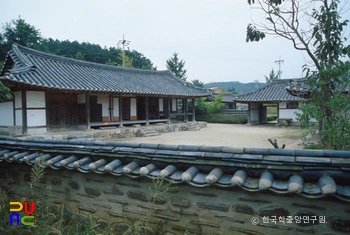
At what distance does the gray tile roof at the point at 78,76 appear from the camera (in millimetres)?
11516

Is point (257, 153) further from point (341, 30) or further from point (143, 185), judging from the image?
point (341, 30)

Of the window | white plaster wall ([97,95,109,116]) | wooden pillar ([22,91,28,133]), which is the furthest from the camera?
the window

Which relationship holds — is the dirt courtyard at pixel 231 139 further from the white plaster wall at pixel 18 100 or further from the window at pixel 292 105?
the window at pixel 292 105

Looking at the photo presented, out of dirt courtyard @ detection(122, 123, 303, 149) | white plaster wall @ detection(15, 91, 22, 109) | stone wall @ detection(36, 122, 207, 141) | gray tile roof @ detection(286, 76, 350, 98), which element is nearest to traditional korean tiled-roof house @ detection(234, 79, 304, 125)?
dirt courtyard @ detection(122, 123, 303, 149)

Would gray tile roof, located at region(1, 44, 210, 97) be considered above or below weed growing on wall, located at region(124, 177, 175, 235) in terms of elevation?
above

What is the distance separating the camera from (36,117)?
11727 millimetres

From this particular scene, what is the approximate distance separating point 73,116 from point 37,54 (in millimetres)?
3862

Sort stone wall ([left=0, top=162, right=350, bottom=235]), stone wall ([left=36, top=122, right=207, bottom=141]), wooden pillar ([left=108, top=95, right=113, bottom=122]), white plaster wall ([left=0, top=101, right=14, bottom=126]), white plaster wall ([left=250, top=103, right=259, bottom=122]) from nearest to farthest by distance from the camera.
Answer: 1. stone wall ([left=0, top=162, right=350, bottom=235])
2. white plaster wall ([left=0, top=101, right=14, bottom=126])
3. stone wall ([left=36, top=122, right=207, bottom=141])
4. wooden pillar ([left=108, top=95, right=113, bottom=122])
5. white plaster wall ([left=250, top=103, right=259, bottom=122])

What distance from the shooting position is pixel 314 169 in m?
2.24

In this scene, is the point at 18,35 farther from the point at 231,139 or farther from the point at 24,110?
the point at 231,139

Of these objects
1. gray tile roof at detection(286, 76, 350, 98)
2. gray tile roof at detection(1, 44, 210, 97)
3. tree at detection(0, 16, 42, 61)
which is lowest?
gray tile roof at detection(286, 76, 350, 98)

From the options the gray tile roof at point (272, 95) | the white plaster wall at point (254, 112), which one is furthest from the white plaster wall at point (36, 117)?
the white plaster wall at point (254, 112)

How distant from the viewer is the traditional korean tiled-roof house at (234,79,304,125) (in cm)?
2206

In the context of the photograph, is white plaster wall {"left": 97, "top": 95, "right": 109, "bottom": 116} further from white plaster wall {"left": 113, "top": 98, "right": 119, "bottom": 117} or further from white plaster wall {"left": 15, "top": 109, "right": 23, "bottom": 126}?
white plaster wall {"left": 15, "top": 109, "right": 23, "bottom": 126}
